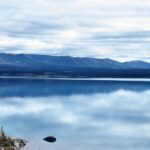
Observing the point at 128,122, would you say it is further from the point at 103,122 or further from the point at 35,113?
the point at 35,113

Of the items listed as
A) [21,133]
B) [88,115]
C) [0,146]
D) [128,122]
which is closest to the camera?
[0,146]

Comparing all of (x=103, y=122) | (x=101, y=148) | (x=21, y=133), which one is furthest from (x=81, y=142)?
(x=103, y=122)

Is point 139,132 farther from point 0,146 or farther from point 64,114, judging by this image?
point 0,146

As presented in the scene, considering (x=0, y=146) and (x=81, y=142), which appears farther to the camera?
(x=81, y=142)

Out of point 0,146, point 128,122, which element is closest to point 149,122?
point 128,122

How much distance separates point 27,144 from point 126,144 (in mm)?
6684

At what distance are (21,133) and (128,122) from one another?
11525mm

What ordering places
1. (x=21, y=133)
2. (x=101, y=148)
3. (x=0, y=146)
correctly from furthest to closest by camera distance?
(x=21, y=133) < (x=101, y=148) < (x=0, y=146)

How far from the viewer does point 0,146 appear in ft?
63.7

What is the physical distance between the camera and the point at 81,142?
108 feet

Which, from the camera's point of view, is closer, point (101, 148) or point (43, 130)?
point (101, 148)

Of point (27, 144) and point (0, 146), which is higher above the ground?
point (0, 146)

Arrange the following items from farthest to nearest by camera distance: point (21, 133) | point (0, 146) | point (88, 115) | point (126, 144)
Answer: point (88, 115) → point (21, 133) → point (126, 144) → point (0, 146)

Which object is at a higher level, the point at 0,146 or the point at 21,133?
the point at 0,146
